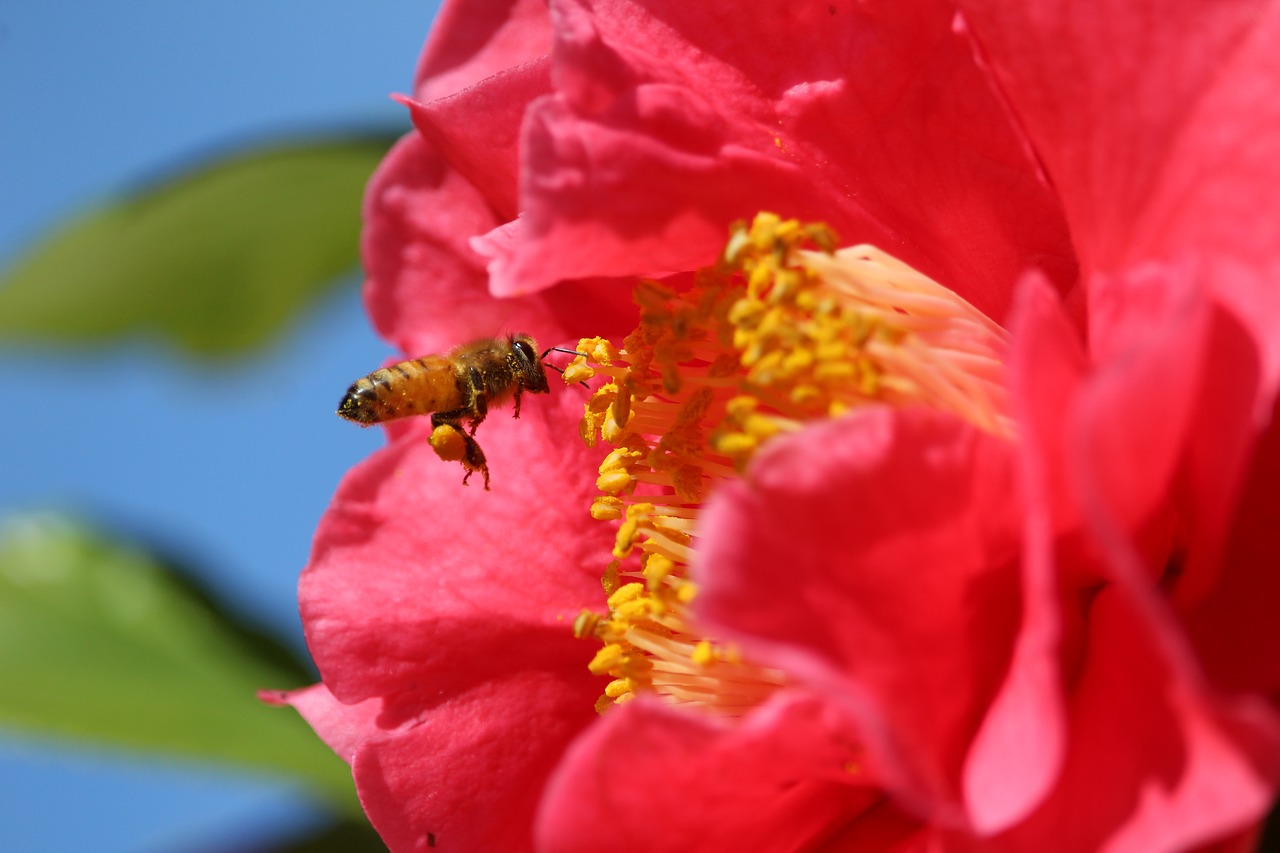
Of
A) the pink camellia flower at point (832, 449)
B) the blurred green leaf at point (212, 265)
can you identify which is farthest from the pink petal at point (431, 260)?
the blurred green leaf at point (212, 265)

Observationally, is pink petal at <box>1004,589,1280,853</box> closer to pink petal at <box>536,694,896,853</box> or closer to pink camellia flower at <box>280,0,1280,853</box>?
pink camellia flower at <box>280,0,1280,853</box>

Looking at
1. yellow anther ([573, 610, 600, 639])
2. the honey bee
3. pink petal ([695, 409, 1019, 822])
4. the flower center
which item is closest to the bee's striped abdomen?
the honey bee

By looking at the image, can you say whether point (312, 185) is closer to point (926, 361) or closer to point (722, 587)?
point (926, 361)

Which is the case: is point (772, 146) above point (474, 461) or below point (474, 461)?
above

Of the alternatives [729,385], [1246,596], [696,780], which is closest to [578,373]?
[729,385]

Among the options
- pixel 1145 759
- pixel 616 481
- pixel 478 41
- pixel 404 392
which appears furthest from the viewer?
pixel 404 392

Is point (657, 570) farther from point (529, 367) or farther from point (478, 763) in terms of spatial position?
point (529, 367)

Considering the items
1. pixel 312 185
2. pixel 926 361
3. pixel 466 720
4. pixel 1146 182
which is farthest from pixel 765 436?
pixel 312 185

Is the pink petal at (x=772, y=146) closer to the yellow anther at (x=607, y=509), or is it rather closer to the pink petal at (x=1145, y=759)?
the yellow anther at (x=607, y=509)
